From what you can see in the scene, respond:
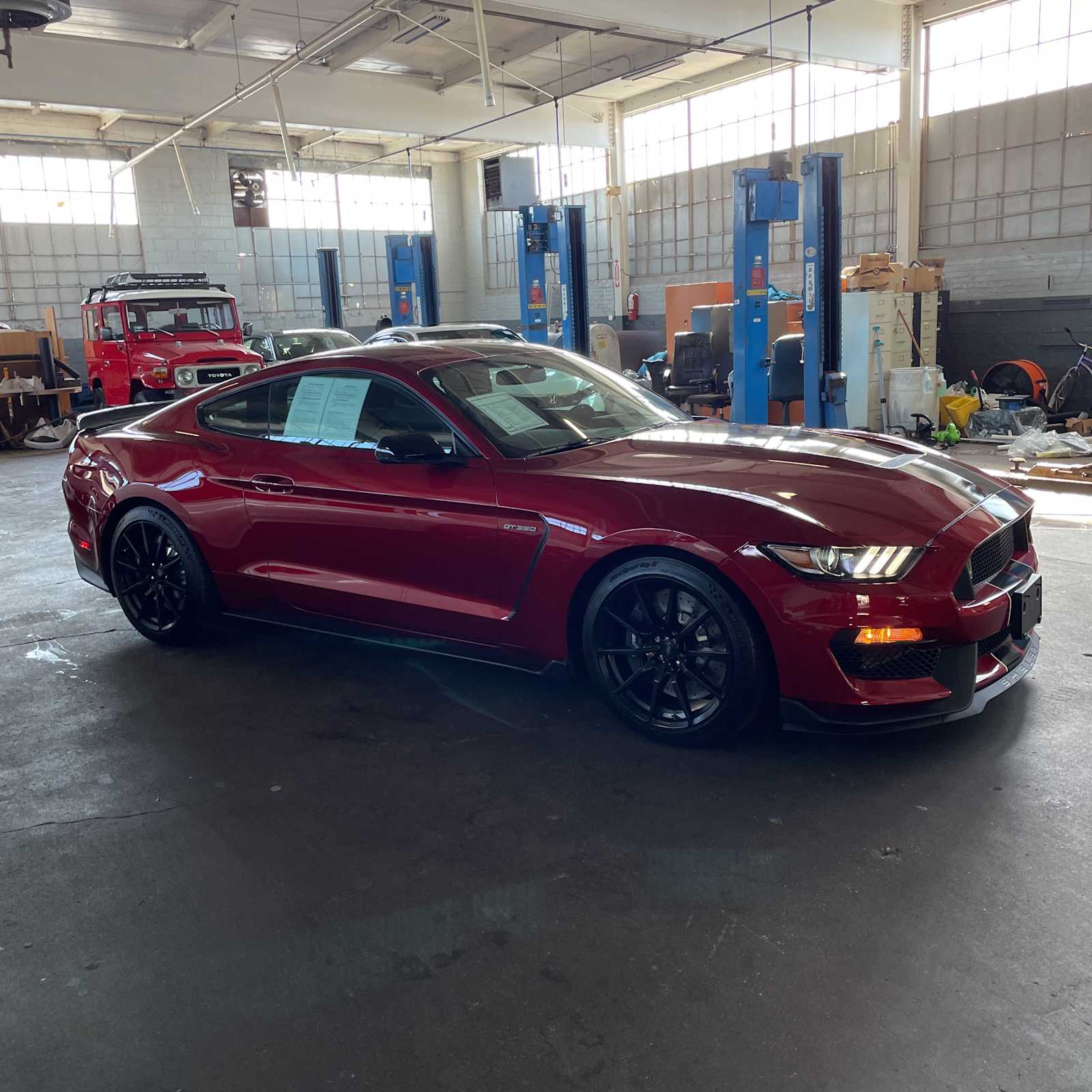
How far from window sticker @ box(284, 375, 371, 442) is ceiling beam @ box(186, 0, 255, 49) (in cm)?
1203

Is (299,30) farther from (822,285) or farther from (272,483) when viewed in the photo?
(272,483)

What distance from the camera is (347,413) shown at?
4055mm

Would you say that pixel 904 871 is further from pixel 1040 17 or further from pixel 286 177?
pixel 286 177

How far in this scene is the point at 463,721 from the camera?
3.72 m

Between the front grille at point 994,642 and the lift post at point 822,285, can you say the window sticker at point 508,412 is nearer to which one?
the front grille at point 994,642

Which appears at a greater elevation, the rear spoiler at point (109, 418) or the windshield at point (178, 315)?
the windshield at point (178, 315)

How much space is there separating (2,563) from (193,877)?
4.97 metres

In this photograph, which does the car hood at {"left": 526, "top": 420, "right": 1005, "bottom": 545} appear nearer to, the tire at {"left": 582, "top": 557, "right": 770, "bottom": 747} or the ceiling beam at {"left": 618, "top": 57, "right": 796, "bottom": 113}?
the tire at {"left": 582, "top": 557, "right": 770, "bottom": 747}

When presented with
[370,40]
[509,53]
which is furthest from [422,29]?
[509,53]

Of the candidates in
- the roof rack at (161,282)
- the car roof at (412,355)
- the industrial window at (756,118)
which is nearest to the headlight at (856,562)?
the car roof at (412,355)

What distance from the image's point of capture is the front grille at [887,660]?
3000mm

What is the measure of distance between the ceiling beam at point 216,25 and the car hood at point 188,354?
4.67 metres

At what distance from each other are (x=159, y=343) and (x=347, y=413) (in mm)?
11488

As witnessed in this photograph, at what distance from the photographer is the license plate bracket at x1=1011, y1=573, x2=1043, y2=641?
10.8 feet
